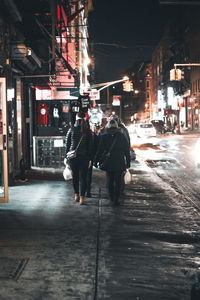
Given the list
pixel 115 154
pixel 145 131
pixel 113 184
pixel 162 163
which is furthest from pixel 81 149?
pixel 145 131

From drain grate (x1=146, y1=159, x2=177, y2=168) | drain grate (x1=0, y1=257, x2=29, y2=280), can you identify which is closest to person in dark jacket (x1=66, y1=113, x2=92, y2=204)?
drain grate (x1=0, y1=257, x2=29, y2=280)

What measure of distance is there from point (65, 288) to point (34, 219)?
3.20 metres

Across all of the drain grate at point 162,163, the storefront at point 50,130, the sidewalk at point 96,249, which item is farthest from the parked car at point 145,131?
the sidewalk at point 96,249

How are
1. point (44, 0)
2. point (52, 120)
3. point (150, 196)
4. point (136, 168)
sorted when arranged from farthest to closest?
point (52, 120), point (136, 168), point (44, 0), point (150, 196)

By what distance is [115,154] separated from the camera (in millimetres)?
8773

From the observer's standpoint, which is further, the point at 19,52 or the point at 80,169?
the point at 19,52

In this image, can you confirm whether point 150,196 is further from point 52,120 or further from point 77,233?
point 52,120

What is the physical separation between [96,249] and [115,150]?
11.3 feet

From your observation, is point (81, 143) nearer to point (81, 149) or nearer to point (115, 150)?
point (81, 149)

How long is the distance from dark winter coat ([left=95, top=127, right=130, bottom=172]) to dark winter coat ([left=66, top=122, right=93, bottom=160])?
0.25 meters

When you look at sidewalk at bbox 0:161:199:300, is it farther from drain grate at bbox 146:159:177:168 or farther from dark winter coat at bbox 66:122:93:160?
drain grate at bbox 146:159:177:168

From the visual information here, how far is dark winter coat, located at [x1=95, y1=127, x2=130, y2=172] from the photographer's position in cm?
872

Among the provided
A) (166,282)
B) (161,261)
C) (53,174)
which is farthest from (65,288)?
(53,174)

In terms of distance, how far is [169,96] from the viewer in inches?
3406
